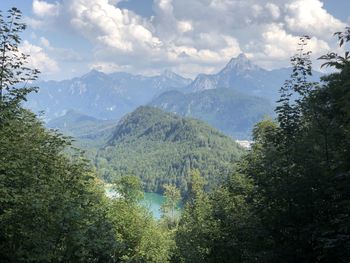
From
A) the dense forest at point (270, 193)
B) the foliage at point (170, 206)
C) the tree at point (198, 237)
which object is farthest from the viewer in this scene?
the foliage at point (170, 206)

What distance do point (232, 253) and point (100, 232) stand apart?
619 cm

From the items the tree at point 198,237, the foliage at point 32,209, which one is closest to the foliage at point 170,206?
the tree at point 198,237

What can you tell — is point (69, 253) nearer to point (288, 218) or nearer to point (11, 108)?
point (11, 108)

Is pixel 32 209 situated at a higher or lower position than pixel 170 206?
lower

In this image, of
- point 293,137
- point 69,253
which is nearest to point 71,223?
point 69,253

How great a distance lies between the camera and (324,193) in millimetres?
12086

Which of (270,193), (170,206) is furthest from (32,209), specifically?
(170,206)

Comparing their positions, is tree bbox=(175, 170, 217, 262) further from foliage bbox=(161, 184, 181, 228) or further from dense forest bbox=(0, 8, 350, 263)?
foliage bbox=(161, 184, 181, 228)

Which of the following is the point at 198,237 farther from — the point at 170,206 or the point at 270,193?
the point at 170,206

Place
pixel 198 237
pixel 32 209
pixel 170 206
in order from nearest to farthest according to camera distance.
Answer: pixel 32 209 < pixel 198 237 < pixel 170 206

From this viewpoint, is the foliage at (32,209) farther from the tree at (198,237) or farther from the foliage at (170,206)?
the foliage at (170,206)

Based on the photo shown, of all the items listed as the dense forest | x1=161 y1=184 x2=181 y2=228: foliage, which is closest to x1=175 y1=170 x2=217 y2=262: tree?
the dense forest

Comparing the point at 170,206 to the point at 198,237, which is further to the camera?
the point at 170,206

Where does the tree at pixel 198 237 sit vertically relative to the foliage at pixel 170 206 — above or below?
below
